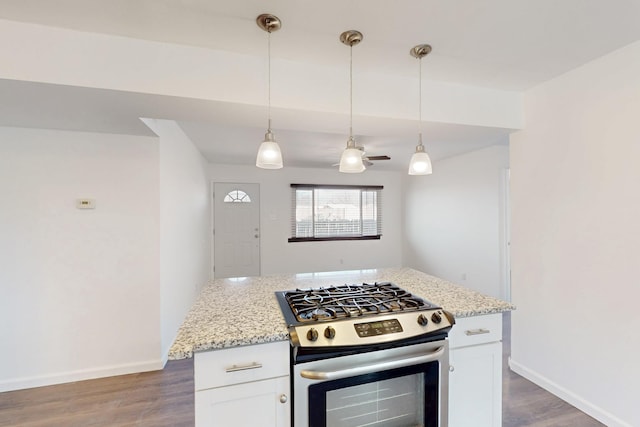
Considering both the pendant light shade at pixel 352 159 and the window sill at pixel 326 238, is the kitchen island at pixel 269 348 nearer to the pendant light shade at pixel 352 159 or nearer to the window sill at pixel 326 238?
the pendant light shade at pixel 352 159

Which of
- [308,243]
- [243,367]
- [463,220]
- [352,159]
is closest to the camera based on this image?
[243,367]

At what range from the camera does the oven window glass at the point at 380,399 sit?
118 centimetres

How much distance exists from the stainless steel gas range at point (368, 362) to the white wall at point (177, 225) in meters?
1.78

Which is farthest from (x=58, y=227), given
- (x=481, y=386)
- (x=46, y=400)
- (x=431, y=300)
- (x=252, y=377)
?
(x=481, y=386)

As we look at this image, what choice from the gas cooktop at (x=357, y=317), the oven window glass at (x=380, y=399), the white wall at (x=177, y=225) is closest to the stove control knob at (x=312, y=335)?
the gas cooktop at (x=357, y=317)

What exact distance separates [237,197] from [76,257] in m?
3.14

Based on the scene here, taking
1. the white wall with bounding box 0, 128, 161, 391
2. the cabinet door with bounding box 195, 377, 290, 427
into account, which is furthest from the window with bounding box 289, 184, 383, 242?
the cabinet door with bounding box 195, 377, 290, 427

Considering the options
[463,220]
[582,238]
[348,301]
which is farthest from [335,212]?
[348,301]

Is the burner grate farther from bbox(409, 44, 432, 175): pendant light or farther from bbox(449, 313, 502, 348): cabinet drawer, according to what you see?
bbox(409, 44, 432, 175): pendant light

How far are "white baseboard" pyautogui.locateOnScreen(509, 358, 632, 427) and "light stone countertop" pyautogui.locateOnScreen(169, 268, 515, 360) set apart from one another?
1.20 meters

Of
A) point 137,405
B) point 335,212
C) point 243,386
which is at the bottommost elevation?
point 137,405

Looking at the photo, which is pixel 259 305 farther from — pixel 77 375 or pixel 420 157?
pixel 77 375

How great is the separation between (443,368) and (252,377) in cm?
90

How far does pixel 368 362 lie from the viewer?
1.22m
